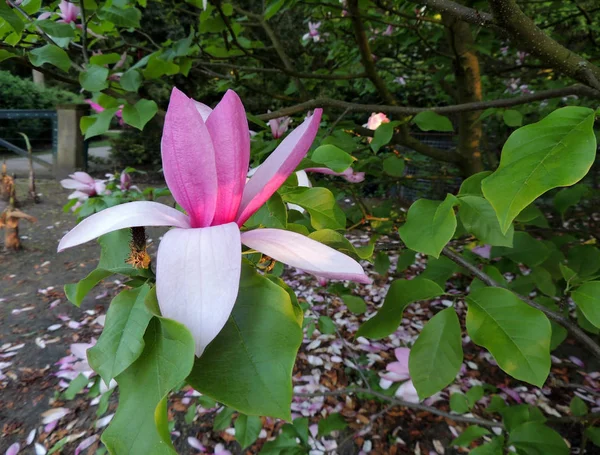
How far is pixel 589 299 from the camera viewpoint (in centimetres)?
59

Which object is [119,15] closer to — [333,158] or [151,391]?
[333,158]

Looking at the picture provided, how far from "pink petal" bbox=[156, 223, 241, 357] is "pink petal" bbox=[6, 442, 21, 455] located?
2099 millimetres

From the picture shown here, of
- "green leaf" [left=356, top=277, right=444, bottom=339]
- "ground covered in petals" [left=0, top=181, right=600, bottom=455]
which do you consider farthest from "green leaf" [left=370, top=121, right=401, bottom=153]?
"green leaf" [left=356, top=277, right=444, bottom=339]

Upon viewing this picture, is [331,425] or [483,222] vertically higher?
[483,222]

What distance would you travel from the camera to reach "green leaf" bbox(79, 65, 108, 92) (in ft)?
3.38

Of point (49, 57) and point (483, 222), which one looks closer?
point (483, 222)

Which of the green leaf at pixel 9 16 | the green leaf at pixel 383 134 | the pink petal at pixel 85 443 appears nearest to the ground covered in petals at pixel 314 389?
the pink petal at pixel 85 443

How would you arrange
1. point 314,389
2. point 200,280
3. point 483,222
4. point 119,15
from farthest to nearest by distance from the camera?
point 314,389 < point 119,15 < point 483,222 < point 200,280

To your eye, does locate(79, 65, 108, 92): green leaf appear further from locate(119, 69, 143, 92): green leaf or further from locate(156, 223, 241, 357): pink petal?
locate(156, 223, 241, 357): pink petal

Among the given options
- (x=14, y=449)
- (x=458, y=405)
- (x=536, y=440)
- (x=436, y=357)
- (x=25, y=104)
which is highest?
(x=436, y=357)

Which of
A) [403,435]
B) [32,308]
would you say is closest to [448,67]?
[403,435]

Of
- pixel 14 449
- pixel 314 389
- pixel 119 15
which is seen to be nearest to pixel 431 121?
pixel 119 15

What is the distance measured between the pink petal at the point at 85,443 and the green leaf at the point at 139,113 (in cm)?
154

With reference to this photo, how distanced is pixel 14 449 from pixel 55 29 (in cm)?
179
